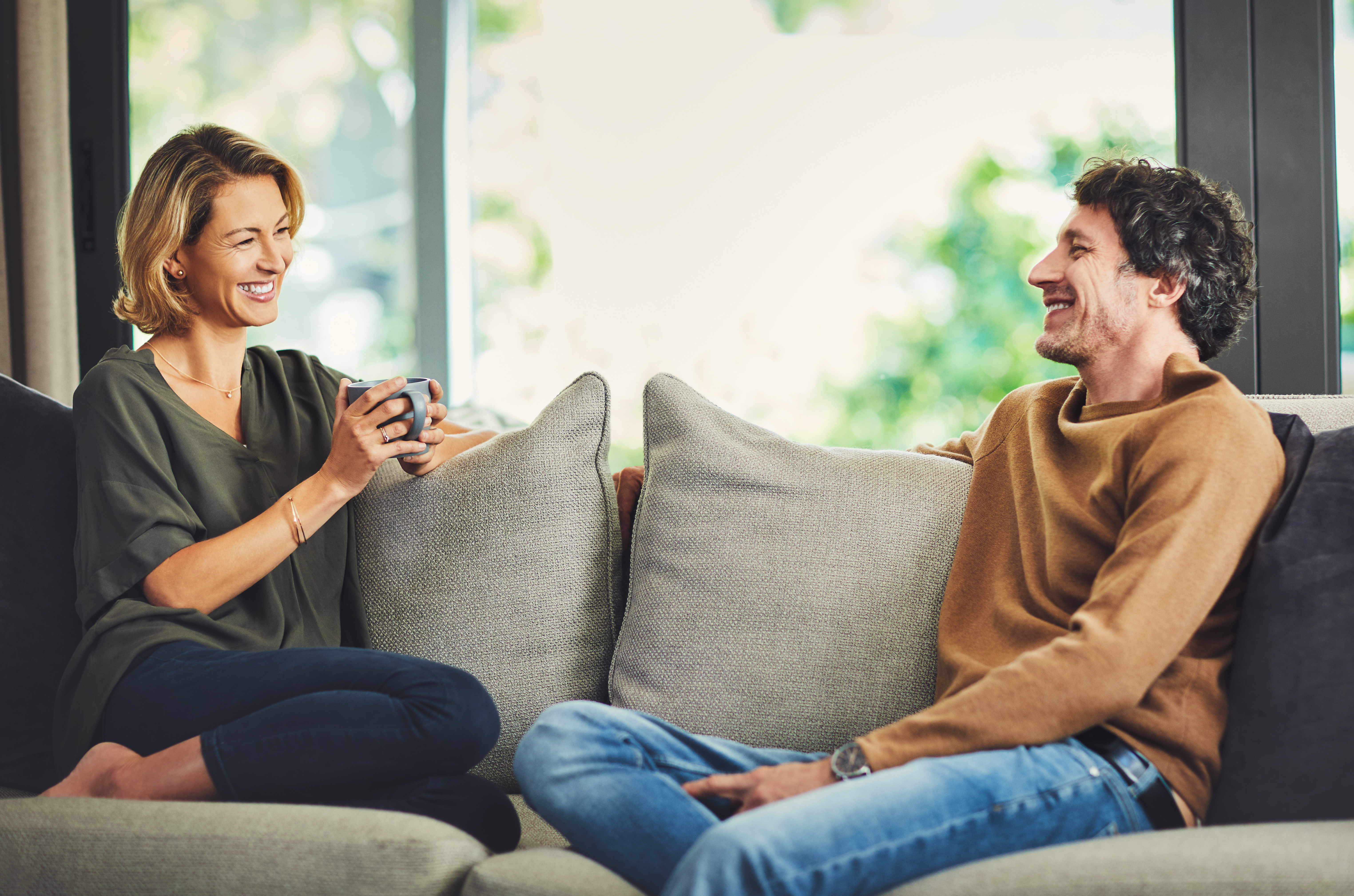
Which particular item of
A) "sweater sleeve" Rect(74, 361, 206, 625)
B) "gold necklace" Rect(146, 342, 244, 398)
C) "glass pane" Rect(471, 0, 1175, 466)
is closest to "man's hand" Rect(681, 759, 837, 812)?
"sweater sleeve" Rect(74, 361, 206, 625)

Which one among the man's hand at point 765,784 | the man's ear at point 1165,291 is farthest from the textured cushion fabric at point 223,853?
the man's ear at point 1165,291

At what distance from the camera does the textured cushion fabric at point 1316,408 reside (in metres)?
1.43

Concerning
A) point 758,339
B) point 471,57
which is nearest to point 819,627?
point 758,339

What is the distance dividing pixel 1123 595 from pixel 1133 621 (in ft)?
0.10

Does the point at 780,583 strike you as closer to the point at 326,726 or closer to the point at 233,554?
the point at 326,726

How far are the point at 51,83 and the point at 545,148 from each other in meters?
1.21

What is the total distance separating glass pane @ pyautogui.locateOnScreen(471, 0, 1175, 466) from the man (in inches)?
29.8

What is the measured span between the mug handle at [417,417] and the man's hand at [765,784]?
2.19 feet

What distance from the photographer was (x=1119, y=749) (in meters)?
1.09

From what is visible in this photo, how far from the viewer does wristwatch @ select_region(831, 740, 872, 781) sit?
1079mm

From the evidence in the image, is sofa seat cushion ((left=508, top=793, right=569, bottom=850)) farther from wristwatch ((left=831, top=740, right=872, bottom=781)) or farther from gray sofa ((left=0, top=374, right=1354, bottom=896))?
wristwatch ((left=831, top=740, right=872, bottom=781))

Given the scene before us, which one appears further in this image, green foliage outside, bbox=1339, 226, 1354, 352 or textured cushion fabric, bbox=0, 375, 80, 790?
green foliage outside, bbox=1339, 226, 1354, 352

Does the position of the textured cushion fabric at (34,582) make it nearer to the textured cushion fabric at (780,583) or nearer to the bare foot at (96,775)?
the bare foot at (96,775)

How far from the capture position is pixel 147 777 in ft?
3.77
